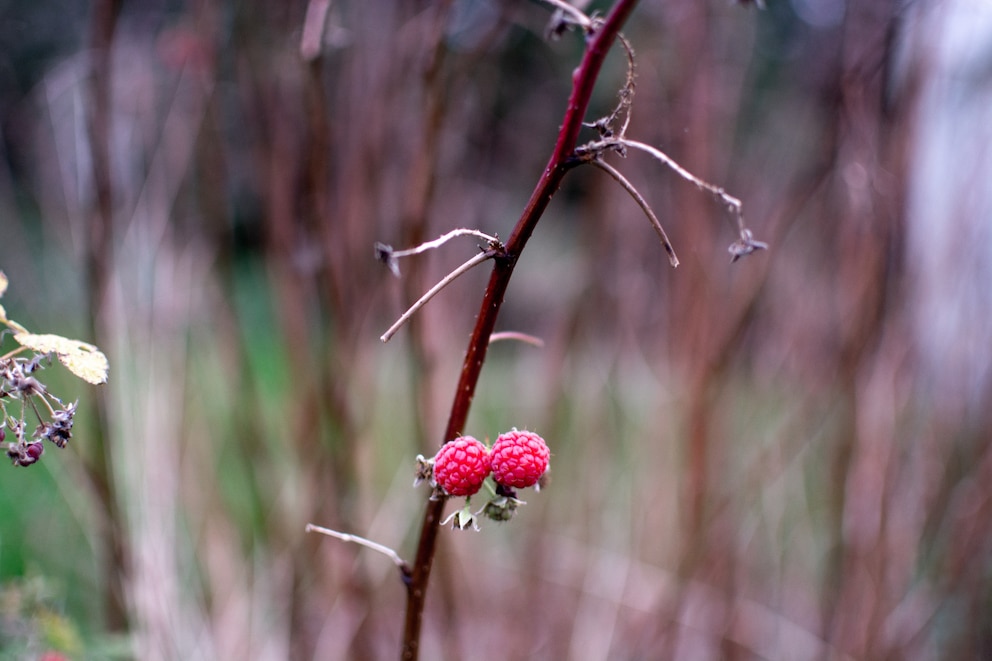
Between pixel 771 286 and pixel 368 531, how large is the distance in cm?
115

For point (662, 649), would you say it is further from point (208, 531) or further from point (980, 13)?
point (980, 13)

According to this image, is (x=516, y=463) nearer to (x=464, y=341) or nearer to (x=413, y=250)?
(x=413, y=250)

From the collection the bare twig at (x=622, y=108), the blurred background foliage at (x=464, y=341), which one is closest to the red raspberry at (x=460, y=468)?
the bare twig at (x=622, y=108)

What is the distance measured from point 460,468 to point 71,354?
237 millimetres

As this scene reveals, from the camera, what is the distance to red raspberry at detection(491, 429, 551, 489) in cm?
44

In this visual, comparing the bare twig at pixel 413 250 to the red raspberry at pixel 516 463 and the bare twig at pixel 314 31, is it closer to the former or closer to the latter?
the red raspberry at pixel 516 463

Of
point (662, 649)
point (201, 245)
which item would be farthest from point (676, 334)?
point (201, 245)

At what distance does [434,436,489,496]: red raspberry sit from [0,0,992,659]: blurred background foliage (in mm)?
531

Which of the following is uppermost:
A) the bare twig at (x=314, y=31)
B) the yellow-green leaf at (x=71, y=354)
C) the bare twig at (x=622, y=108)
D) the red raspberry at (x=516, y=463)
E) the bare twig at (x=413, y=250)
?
the bare twig at (x=314, y=31)

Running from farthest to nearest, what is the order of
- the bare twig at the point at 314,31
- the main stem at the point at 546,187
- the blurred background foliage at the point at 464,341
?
the blurred background foliage at the point at 464,341, the bare twig at the point at 314,31, the main stem at the point at 546,187

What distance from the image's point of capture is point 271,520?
4.63ft

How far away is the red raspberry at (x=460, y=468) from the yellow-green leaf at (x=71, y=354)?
19 centimetres

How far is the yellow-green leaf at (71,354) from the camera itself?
0.41 metres

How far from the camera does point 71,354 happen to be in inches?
16.9
